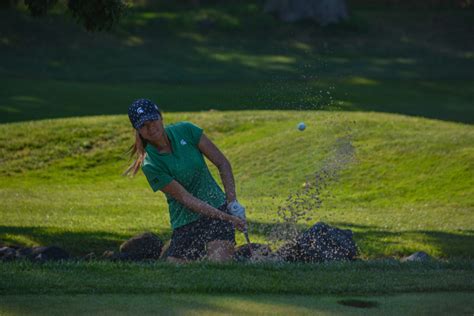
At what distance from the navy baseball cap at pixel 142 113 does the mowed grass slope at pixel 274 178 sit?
157 inches

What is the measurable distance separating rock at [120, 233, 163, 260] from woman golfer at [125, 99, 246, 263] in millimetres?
1640

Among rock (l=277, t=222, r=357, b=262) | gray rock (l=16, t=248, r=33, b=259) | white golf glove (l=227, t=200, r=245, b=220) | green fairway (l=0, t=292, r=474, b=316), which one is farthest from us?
gray rock (l=16, t=248, r=33, b=259)

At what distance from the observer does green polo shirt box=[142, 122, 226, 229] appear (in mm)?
8094

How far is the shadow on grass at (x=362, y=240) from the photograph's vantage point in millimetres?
11423

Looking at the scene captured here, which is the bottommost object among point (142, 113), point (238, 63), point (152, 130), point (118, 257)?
point (238, 63)

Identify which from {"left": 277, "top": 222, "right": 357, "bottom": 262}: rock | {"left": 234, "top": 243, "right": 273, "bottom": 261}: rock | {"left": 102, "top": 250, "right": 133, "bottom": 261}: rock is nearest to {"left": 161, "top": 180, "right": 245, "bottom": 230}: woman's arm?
{"left": 234, "top": 243, "right": 273, "bottom": 261}: rock

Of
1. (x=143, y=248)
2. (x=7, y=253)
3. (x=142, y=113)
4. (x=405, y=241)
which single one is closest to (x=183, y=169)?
(x=142, y=113)

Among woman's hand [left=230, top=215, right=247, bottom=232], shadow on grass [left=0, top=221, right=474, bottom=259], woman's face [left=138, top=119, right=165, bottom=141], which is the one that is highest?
woman's face [left=138, top=119, right=165, bottom=141]

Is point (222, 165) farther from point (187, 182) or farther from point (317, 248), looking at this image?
point (317, 248)

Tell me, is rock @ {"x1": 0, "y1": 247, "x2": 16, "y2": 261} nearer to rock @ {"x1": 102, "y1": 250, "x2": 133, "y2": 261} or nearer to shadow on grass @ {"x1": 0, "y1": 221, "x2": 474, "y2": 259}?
shadow on grass @ {"x1": 0, "y1": 221, "x2": 474, "y2": 259}

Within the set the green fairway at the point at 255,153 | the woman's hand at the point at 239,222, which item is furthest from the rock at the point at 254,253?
the woman's hand at the point at 239,222

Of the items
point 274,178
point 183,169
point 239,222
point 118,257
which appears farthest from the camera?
point 274,178

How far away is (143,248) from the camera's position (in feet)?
34.1

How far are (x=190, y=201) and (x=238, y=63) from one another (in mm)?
25932
